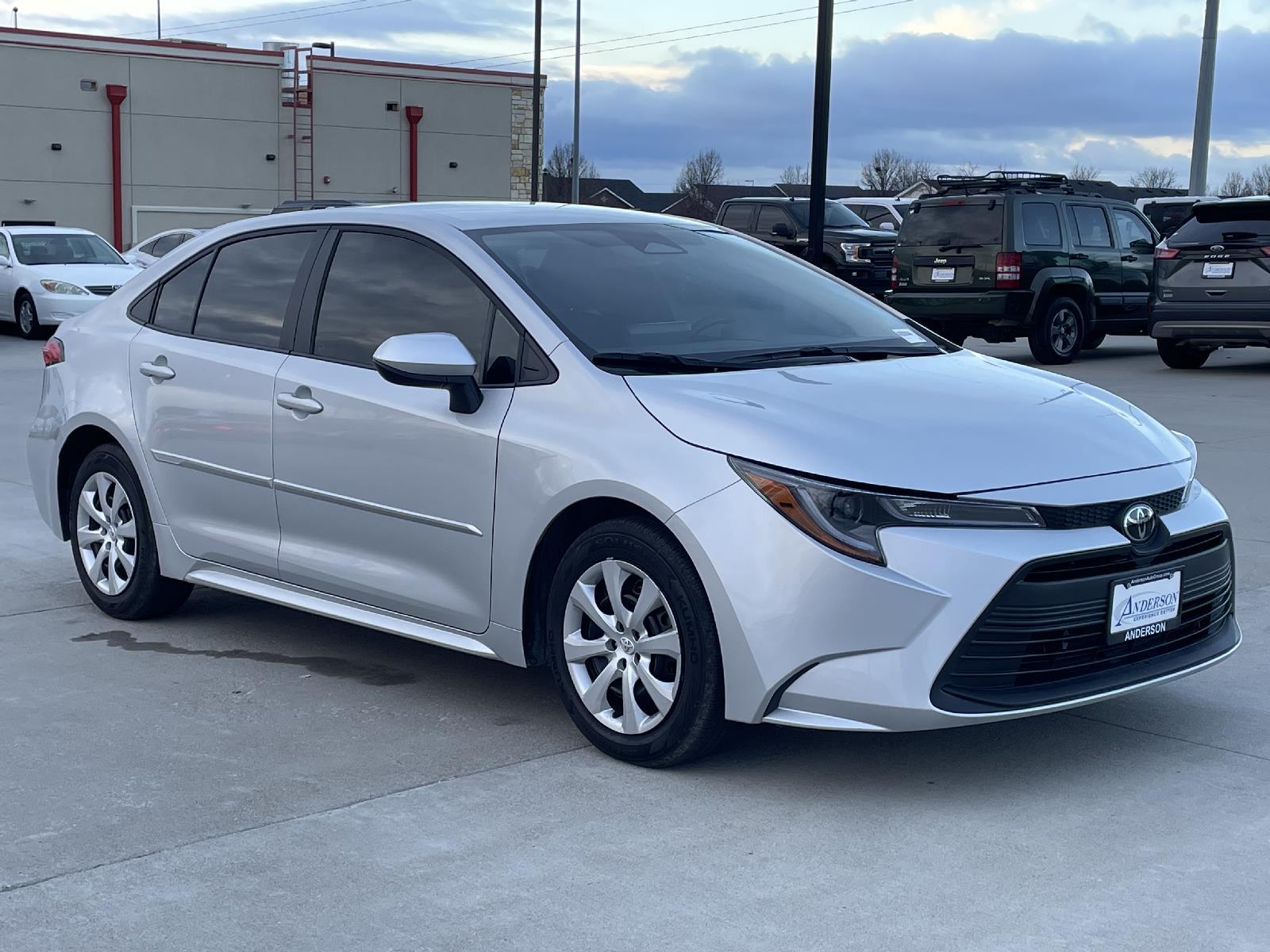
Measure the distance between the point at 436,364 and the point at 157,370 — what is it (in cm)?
179

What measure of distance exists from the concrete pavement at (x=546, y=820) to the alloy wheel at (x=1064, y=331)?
490 inches

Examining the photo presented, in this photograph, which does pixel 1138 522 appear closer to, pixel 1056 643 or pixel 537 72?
pixel 1056 643

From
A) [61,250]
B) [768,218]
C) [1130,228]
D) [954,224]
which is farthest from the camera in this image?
[768,218]

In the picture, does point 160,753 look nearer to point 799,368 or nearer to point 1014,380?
point 799,368

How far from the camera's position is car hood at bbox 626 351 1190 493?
429cm

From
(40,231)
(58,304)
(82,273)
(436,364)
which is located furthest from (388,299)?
(40,231)

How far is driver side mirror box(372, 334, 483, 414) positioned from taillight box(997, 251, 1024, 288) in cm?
1352

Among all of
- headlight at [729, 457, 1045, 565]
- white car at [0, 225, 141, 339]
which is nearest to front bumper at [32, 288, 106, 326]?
white car at [0, 225, 141, 339]

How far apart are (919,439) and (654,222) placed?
1867mm

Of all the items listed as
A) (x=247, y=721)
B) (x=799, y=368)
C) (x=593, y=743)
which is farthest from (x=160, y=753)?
(x=799, y=368)

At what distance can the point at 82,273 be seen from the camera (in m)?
22.3

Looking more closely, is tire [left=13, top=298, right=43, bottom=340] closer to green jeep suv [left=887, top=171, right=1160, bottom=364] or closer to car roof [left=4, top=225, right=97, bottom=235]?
car roof [left=4, top=225, right=97, bottom=235]

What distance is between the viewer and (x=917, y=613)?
416cm

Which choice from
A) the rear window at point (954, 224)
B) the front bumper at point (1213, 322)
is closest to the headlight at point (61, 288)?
the rear window at point (954, 224)
